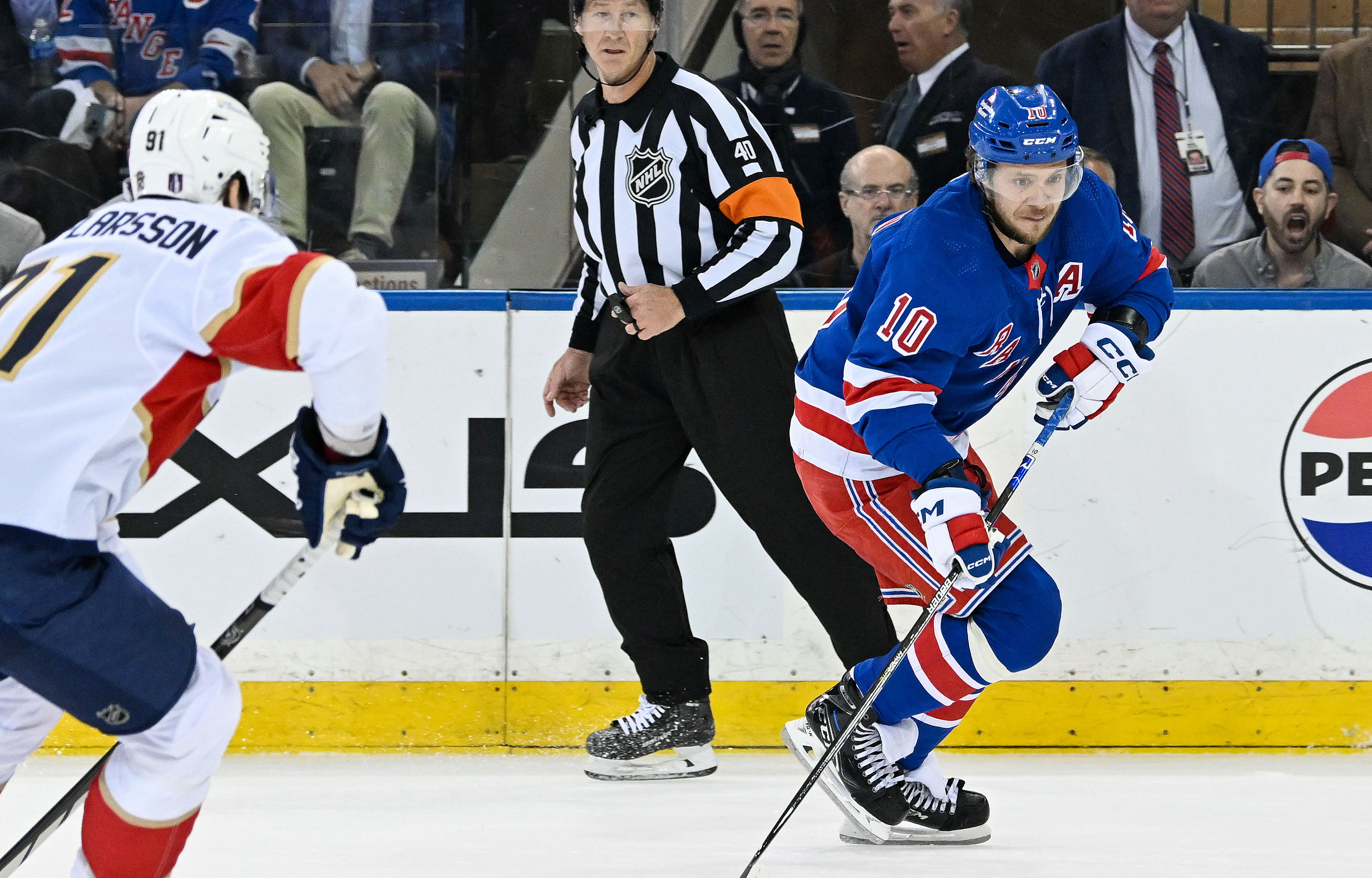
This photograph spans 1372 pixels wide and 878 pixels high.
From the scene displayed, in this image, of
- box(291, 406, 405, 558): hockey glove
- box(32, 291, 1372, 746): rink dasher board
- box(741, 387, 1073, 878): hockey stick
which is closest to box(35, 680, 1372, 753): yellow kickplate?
box(32, 291, 1372, 746): rink dasher board

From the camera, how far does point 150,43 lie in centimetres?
344

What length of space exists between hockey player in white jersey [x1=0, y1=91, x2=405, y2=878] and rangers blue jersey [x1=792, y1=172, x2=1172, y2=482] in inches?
34.1

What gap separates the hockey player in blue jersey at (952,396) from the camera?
2377 mm

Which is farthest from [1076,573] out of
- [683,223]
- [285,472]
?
[285,472]

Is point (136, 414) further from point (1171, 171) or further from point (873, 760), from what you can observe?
point (1171, 171)

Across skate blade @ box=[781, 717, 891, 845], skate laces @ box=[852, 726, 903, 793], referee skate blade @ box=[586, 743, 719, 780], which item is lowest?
referee skate blade @ box=[586, 743, 719, 780]

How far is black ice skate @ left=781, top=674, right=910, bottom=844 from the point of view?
256 centimetres

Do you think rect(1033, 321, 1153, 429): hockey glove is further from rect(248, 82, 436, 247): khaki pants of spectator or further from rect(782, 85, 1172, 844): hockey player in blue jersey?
rect(248, 82, 436, 247): khaki pants of spectator

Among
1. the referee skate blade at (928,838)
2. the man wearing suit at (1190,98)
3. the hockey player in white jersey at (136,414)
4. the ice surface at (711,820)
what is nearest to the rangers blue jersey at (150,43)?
the ice surface at (711,820)

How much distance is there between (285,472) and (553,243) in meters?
0.79

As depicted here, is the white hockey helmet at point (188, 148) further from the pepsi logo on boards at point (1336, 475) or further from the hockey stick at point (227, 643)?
the pepsi logo on boards at point (1336, 475)

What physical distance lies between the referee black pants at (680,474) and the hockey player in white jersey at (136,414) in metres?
1.19

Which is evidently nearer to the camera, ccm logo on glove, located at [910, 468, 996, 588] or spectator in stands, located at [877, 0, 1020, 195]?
ccm logo on glove, located at [910, 468, 996, 588]

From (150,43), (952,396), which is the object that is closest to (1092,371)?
(952,396)
